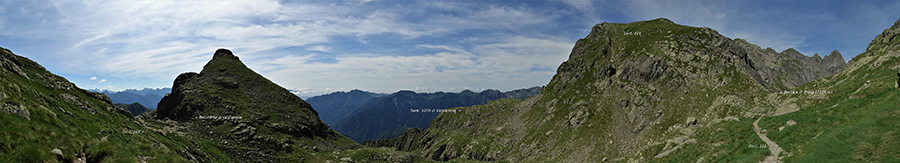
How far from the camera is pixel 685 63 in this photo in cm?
10681

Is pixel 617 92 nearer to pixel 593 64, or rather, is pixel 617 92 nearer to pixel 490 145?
pixel 593 64

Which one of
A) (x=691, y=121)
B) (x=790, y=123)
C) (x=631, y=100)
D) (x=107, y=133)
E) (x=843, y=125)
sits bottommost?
(x=691, y=121)

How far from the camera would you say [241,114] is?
431 ft

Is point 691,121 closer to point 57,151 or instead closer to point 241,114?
point 57,151

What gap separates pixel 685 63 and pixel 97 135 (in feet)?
475

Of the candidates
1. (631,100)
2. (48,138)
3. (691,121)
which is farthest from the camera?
(631,100)

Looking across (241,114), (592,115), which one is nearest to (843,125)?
(592,115)

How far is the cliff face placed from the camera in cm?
8019

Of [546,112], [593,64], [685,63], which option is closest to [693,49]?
[685,63]

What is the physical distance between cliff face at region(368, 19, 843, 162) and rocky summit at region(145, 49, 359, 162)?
246 feet

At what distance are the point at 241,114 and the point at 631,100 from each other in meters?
158

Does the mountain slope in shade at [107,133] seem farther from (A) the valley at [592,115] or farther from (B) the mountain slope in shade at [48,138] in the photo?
(A) the valley at [592,115]

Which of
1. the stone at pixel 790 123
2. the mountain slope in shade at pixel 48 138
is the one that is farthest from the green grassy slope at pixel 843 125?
the mountain slope in shade at pixel 48 138

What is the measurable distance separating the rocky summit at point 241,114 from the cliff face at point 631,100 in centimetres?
7498
